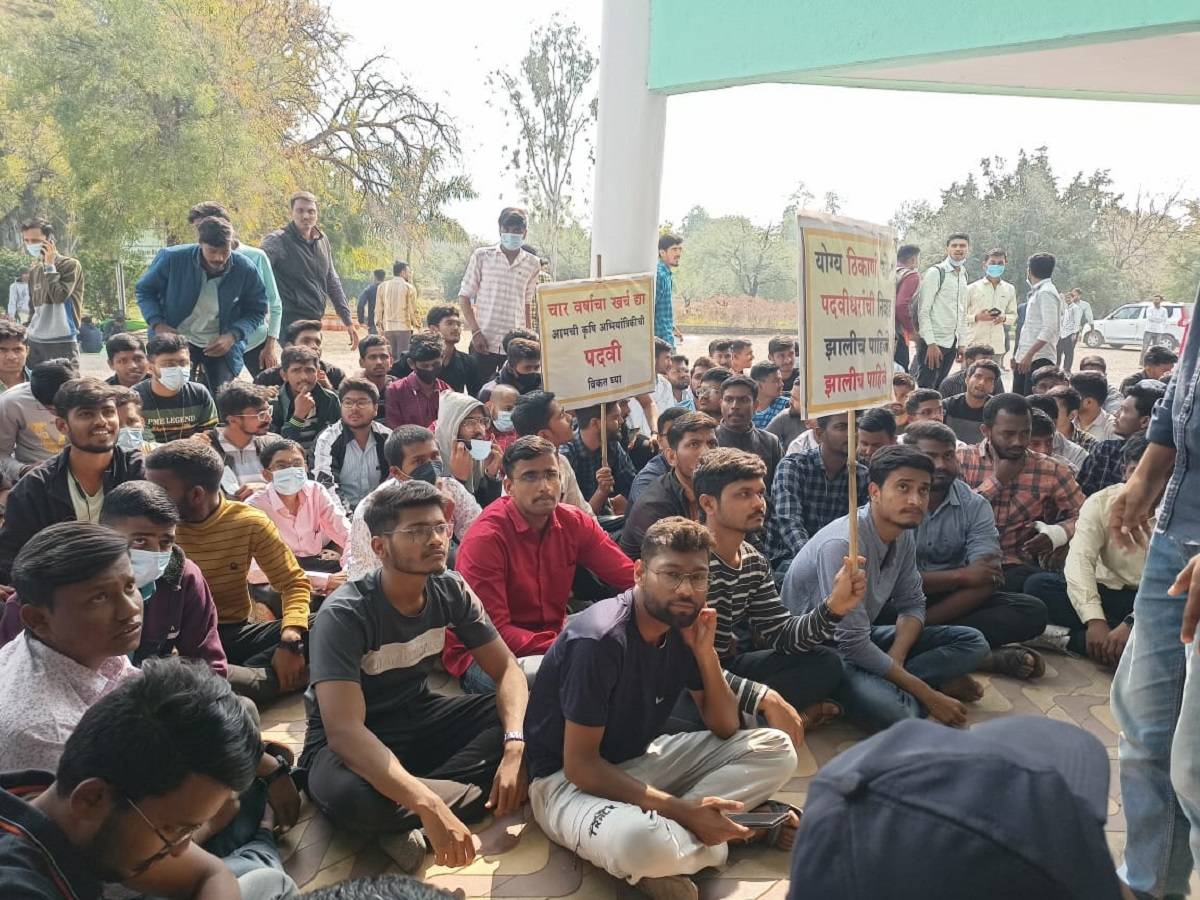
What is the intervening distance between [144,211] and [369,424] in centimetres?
1403

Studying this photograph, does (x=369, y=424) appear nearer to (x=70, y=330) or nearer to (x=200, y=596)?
(x=200, y=596)

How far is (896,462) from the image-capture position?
4.11 m

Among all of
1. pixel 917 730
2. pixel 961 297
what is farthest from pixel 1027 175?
pixel 917 730

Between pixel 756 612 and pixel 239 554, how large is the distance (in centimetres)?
207

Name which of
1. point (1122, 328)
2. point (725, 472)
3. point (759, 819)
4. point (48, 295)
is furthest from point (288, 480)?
point (1122, 328)

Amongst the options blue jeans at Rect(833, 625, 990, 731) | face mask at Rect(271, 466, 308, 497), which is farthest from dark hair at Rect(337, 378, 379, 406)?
blue jeans at Rect(833, 625, 990, 731)

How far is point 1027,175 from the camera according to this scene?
29609 millimetres

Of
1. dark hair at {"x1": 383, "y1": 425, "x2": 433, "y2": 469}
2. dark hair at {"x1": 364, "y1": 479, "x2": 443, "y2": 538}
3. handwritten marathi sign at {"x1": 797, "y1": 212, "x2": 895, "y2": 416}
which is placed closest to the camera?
dark hair at {"x1": 364, "y1": 479, "x2": 443, "y2": 538}

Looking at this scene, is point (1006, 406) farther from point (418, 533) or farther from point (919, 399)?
point (418, 533)

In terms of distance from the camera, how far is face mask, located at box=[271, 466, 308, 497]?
490 centimetres

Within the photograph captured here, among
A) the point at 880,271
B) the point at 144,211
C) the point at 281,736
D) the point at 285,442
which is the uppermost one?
the point at 144,211

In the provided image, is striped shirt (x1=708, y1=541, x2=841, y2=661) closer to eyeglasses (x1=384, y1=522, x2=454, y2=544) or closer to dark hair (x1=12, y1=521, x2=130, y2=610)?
eyeglasses (x1=384, y1=522, x2=454, y2=544)

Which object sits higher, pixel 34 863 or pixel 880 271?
pixel 880 271

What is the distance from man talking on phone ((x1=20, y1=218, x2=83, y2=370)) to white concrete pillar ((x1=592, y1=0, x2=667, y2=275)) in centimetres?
493
